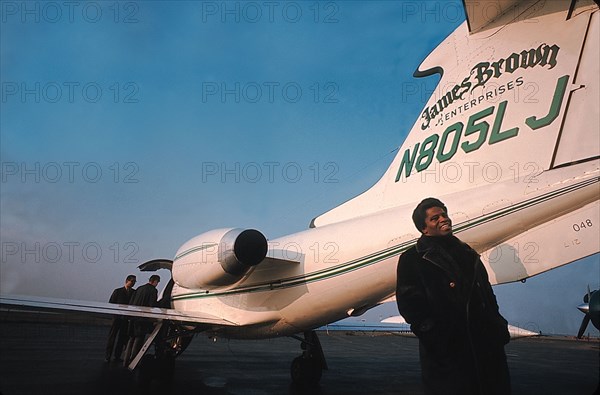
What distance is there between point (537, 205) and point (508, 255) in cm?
46

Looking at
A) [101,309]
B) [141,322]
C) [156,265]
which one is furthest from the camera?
[156,265]

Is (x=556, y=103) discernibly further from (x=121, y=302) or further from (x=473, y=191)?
(x=121, y=302)

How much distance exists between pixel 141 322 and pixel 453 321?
5.92 m

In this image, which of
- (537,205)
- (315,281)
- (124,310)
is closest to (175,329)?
(124,310)

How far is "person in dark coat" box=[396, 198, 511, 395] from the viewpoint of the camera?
8.33 feet

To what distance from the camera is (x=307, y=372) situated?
21.5ft

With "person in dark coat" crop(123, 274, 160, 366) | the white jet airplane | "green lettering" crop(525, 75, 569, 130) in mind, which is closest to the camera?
the white jet airplane

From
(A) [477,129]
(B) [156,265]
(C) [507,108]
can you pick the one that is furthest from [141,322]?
(C) [507,108]

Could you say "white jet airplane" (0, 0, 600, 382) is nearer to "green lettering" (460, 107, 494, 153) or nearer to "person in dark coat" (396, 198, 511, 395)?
"green lettering" (460, 107, 494, 153)

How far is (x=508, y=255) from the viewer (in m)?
3.56

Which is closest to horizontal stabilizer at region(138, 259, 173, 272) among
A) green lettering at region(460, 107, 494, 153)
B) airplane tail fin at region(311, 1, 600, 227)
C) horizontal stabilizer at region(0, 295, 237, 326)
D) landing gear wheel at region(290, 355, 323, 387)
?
horizontal stabilizer at region(0, 295, 237, 326)

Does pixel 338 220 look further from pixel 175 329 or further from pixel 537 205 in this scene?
pixel 175 329

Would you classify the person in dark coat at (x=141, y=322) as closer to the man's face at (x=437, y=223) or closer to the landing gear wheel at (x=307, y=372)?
the landing gear wheel at (x=307, y=372)

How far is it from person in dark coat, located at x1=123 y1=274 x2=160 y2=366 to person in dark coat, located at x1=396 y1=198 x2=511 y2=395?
18.8 feet
